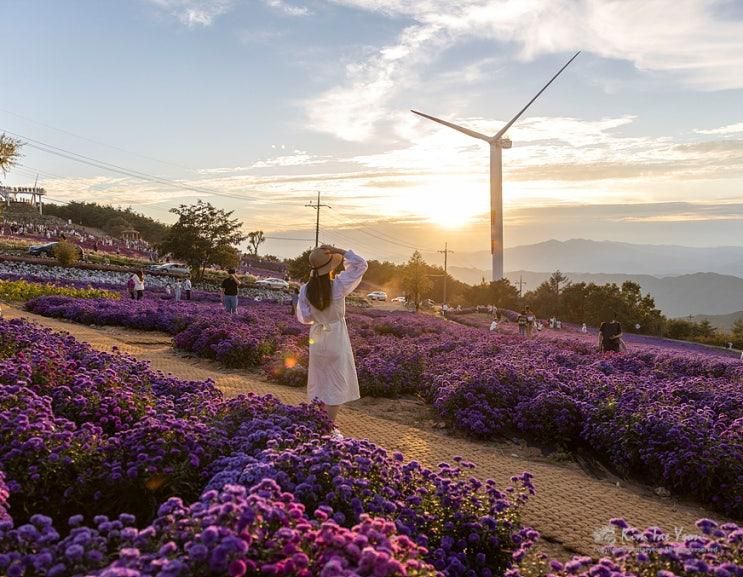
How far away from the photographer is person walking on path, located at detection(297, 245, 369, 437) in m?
7.99

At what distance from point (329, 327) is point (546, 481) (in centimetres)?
328

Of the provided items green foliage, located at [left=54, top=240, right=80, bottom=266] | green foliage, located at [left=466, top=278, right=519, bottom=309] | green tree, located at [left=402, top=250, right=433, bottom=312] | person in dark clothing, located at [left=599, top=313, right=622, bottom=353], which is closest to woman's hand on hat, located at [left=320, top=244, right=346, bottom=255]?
person in dark clothing, located at [left=599, top=313, right=622, bottom=353]

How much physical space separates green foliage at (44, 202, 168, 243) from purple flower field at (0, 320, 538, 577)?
4354 inches

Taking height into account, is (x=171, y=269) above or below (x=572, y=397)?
above

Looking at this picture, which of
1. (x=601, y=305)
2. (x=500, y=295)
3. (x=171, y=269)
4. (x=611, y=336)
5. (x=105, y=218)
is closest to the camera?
(x=611, y=336)

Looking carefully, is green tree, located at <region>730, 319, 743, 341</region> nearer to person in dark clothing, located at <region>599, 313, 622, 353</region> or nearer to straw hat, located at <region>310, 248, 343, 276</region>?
person in dark clothing, located at <region>599, 313, 622, 353</region>

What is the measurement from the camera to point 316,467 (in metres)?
4.74

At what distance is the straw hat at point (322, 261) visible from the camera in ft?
25.9

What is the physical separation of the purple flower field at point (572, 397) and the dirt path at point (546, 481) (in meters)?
0.45

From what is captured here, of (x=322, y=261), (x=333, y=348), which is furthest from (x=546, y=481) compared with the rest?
(x=322, y=261)

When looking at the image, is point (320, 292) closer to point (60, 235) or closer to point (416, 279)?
point (60, 235)

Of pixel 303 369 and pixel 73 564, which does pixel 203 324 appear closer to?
pixel 303 369

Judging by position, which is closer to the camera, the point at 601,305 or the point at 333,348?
the point at 333,348

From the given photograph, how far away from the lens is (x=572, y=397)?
10859mm
